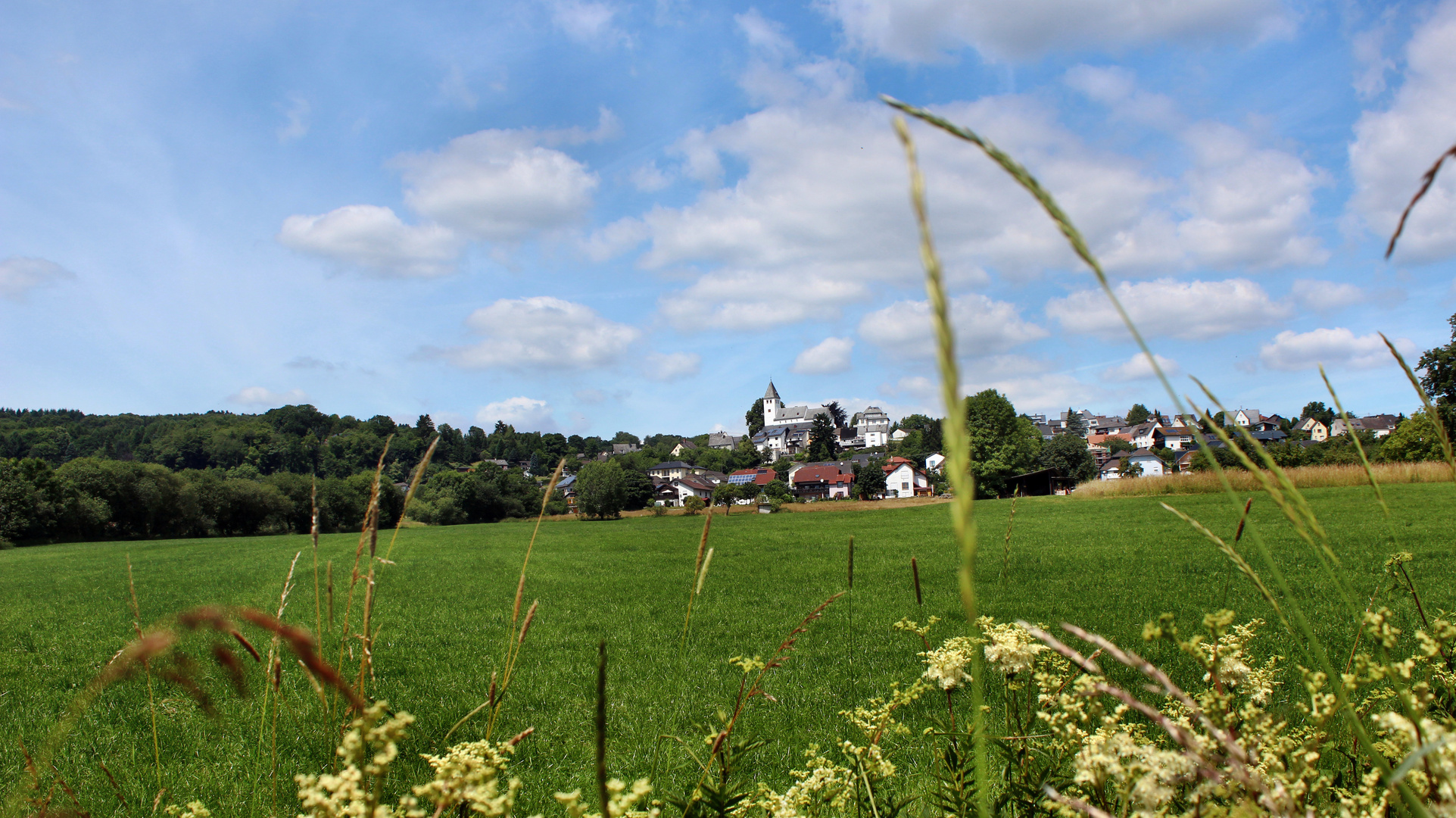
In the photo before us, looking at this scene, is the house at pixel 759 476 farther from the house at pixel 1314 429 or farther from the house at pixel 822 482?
the house at pixel 1314 429

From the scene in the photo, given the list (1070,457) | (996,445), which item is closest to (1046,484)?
(1070,457)

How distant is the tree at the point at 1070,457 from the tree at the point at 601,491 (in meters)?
38.8

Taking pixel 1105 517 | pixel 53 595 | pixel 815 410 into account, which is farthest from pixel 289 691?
pixel 815 410

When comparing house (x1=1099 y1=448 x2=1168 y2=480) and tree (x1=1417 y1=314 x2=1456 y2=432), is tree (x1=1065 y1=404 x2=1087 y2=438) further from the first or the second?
tree (x1=1417 y1=314 x2=1456 y2=432)

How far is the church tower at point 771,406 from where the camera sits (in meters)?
141

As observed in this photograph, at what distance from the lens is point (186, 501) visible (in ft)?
179

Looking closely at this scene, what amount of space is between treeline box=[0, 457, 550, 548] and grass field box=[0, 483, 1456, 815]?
3234 centimetres

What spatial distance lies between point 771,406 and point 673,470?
42.5 metres

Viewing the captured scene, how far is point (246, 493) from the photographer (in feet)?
187

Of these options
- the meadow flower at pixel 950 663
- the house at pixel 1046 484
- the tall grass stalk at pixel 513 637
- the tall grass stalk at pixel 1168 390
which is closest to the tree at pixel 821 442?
the house at pixel 1046 484

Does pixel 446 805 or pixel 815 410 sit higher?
pixel 815 410

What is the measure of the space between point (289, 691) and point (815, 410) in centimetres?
13299

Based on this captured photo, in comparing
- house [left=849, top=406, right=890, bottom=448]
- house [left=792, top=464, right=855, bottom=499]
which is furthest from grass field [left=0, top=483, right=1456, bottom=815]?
house [left=849, top=406, right=890, bottom=448]

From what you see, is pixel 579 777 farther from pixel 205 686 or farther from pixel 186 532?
pixel 186 532
